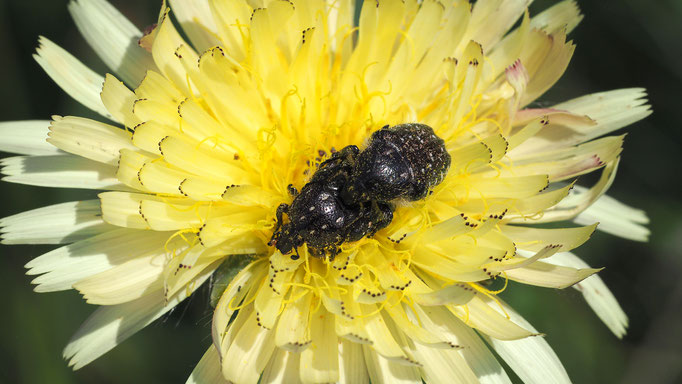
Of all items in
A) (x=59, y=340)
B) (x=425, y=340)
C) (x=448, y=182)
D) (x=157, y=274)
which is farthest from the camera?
(x=59, y=340)

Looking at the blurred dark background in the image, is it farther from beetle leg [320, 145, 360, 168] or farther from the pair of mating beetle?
beetle leg [320, 145, 360, 168]

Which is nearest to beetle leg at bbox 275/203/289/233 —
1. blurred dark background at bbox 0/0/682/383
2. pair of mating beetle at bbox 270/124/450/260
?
pair of mating beetle at bbox 270/124/450/260

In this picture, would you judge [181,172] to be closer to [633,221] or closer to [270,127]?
[270,127]

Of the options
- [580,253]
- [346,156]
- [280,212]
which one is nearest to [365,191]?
[346,156]

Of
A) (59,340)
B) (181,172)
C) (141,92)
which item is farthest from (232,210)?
(59,340)

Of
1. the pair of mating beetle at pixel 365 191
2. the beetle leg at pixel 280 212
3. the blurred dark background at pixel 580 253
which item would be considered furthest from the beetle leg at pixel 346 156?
the blurred dark background at pixel 580 253

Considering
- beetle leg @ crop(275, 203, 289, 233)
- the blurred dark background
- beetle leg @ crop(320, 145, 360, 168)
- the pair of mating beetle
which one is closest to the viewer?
the pair of mating beetle

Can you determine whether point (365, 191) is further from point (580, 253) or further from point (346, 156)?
point (580, 253)
